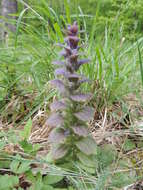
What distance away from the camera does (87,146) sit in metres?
0.95

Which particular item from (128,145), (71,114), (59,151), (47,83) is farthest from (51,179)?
(47,83)

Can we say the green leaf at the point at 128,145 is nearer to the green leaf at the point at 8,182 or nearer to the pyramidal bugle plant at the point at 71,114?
the pyramidal bugle plant at the point at 71,114

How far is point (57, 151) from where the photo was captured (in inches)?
38.4

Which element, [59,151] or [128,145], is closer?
[59,151]

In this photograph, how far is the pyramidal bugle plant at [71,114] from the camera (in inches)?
35.5

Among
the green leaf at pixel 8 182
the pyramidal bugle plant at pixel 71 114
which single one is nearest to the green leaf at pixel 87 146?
the pyramidal bugle plant at pixel 71 114

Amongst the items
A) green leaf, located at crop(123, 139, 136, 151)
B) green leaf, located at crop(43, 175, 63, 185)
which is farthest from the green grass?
green leaf, located at crop(43, 175, 63, 185)

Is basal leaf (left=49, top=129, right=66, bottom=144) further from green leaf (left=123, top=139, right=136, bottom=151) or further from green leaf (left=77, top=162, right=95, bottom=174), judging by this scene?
green leaf (left=123, top=139, right=136, bottom=151)

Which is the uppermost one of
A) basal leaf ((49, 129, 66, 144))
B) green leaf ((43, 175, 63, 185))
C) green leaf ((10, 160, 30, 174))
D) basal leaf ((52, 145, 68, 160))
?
basal leaf ((49, 129, 66, 144))

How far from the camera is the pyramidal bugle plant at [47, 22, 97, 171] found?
901mm

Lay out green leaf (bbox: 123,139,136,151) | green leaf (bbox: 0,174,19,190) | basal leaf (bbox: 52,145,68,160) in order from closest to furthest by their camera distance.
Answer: green leaf (bbox: 0,174,19,190)
basal leaf (bbox: 52,145,68,160)
green leaf (bbox: 123,139,136,151)

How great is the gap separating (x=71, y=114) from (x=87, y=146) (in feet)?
0.47

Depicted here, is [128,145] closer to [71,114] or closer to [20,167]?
[71,114]

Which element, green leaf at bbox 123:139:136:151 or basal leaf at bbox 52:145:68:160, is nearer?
basal leaf at bbox 52:145:68:160
